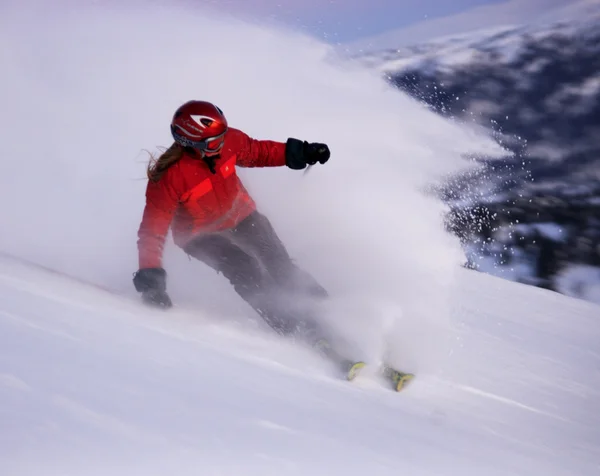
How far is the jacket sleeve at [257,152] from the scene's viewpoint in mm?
3931

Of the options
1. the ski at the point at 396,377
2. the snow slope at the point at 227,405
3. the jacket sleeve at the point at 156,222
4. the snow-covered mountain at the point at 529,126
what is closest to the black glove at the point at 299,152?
the jacket sleeve at the point at 156,222

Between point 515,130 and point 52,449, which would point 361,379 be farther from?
point 515,130

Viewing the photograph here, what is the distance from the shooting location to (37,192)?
6.43 m

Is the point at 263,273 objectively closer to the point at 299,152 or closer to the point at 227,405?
the point at 299,152

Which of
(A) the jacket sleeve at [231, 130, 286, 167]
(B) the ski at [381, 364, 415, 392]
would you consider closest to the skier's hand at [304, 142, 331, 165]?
(A) the jacket sleeve at [231, 130, 286, 167]

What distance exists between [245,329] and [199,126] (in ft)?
4.07

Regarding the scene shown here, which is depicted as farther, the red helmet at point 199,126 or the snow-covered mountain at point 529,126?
the snow-covered mountain at point 529,126

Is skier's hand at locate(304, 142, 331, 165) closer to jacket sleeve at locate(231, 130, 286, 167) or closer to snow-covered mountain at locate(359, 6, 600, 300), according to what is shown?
jacket sleeve at locate(231, 130, 286, 167)

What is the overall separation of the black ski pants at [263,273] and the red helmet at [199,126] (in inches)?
24.9

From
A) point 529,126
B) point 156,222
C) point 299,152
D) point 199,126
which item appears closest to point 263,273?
point 156,222

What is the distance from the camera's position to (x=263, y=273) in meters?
3.84

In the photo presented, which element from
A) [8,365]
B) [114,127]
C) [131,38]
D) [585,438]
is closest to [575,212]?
[131,38]

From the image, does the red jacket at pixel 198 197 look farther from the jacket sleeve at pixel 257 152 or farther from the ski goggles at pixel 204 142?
the ski goggles at pixel 204 142

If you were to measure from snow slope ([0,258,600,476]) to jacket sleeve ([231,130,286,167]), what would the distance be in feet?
3.67
